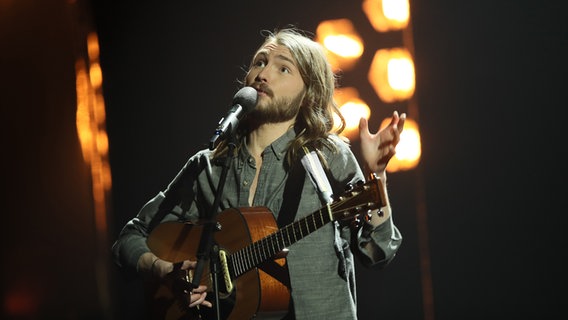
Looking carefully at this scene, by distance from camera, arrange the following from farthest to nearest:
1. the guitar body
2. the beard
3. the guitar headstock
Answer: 1. the beard
2. the guitar body
3. the guitar headstock

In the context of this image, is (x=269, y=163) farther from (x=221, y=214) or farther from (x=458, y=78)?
(x=458, y=78)

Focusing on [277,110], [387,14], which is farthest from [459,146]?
[277,110]

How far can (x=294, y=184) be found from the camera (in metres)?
2.27

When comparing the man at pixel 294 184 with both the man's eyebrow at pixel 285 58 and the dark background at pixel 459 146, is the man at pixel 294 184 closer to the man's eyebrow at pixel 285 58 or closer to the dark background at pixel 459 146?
the man's eyebrow at pixel 285 58

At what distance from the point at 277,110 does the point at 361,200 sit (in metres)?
0.72

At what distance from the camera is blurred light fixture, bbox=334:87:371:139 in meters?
2.95

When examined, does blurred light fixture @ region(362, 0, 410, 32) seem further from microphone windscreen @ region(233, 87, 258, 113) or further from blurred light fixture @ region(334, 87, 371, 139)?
microphone windscreen @ region(233, 87, 258, 113)

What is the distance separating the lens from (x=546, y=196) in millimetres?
2775

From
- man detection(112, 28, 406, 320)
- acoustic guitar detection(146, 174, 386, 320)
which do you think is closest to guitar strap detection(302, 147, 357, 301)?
man detection(112, 28, 406, 320)

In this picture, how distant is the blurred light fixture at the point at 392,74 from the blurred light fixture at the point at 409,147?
13 centimetres

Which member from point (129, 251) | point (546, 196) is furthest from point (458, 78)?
point (129, 251)

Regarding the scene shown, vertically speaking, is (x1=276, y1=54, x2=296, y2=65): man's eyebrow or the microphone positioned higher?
(x1=276, y1=54, x2=296, y2=65): man's eyebrow

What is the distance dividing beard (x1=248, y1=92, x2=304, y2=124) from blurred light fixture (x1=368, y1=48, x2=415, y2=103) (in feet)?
1.99

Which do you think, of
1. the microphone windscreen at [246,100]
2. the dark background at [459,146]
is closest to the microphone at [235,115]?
the microphone windscreen at [246,100]
